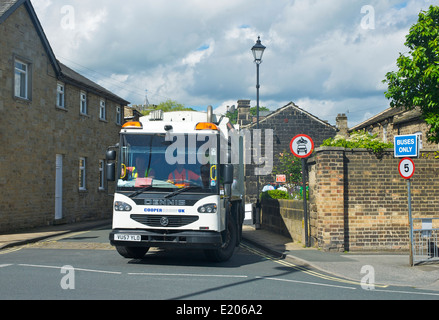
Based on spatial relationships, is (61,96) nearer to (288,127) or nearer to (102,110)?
(102,110)

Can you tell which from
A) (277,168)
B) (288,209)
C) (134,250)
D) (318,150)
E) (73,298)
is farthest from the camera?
(277,168)

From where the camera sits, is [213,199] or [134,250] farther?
[134,250]

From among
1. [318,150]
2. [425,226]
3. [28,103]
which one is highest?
[28,103]

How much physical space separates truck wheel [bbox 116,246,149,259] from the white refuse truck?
3.45 ft

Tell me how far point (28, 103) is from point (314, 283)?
1502cm

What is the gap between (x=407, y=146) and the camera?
11.1 meters

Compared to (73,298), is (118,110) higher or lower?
higher

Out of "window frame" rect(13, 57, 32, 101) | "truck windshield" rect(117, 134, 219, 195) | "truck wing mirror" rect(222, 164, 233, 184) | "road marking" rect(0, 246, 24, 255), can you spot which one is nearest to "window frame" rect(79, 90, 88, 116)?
"window frame" rect(13, 57, 32, 101)

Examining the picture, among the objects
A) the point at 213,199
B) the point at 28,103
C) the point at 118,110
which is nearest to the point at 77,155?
the point at 28,103

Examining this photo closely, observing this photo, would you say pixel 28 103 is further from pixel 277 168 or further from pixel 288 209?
pixel 277 168

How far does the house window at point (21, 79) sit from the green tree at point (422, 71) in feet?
45.0

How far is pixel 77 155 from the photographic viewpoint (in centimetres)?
2414

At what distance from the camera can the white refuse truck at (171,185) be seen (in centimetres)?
955

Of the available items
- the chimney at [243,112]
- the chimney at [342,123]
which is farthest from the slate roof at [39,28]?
the chimney at [342,123]
